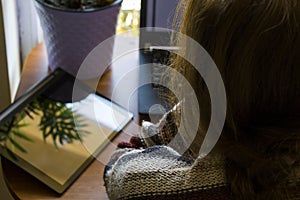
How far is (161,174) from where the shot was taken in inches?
24.9

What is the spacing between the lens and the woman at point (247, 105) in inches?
20.5

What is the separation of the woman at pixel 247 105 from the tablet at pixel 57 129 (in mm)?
245

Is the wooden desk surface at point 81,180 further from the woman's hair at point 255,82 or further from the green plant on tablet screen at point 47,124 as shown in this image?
the woman's hair at point 255,82

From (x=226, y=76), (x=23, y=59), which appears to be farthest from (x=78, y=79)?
(x=226, y=76)

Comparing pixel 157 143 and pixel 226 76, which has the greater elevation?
pixel 226 76

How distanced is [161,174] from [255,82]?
0.17m

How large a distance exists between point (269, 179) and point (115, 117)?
0.46m

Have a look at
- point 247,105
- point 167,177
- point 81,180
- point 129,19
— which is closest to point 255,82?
point 247,105

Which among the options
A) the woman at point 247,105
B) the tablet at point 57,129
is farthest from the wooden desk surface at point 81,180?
the woman at point 247,105

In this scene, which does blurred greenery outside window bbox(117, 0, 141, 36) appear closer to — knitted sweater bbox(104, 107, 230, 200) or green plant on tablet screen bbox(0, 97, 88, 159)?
green plant on tablet screen bbox(0, 97, 88, 159)

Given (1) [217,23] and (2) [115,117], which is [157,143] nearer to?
(2) [115,117]

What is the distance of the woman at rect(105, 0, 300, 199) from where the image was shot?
1.71 feet

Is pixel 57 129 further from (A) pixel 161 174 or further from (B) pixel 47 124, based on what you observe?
(A) pixel 161 174

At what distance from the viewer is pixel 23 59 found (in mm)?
1288
